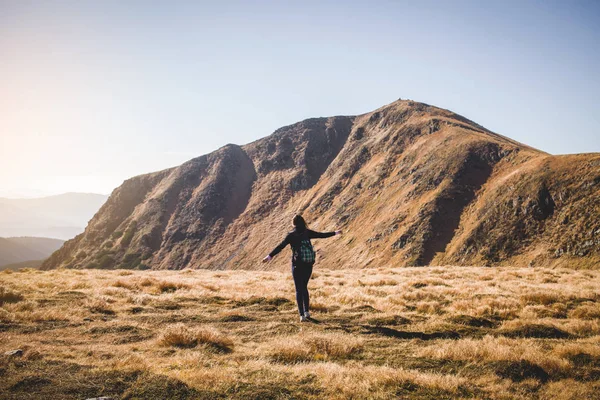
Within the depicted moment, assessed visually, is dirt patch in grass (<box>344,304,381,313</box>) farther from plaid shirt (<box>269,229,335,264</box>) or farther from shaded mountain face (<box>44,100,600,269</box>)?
shaded mountain face (<box>44,100,600,269</box>)

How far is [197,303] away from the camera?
13.0m

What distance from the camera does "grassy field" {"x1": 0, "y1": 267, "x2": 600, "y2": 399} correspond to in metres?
4.92

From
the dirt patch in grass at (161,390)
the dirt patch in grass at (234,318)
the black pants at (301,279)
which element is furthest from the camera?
the dirt patch in grass at (234,318)

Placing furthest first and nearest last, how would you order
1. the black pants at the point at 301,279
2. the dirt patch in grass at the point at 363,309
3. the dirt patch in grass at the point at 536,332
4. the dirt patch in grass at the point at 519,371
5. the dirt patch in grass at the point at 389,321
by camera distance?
the dirt patch in grass at the point at 363,309, the black pants at the point at 301,279, the dirt patch in grass at the point at 389,321, the dirt patch in grass at the point at 536,332, the dirt patch in grass at the point at 519,371

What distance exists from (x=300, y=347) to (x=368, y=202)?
3263 inches

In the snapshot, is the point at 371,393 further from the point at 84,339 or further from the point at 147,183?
the point at 147,183

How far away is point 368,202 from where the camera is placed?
288ft

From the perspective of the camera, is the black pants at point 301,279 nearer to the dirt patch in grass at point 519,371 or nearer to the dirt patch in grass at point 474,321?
the dirt patch in grass at point 474,321

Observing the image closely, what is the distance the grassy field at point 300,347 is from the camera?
4918 millimetres

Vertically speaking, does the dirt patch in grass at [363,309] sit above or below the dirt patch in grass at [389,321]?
below

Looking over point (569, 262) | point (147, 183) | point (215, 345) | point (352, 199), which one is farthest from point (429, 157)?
point (147, 183)

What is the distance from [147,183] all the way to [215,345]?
147 metres

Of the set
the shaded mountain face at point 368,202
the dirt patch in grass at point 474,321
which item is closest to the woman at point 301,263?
the dirt patch in grass at point 474,321

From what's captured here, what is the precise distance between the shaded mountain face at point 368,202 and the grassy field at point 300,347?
46753 millimetres
